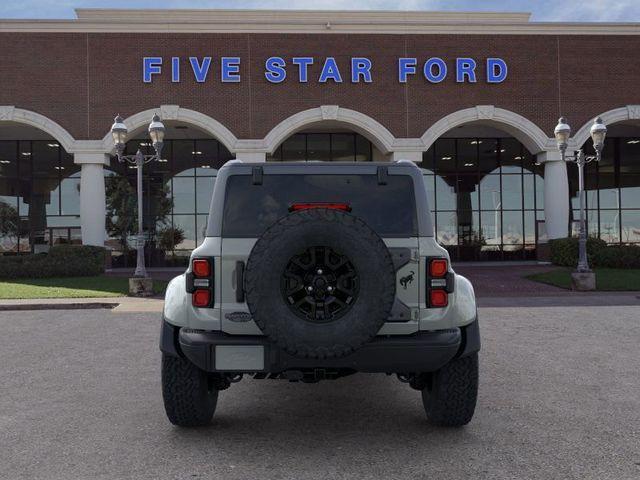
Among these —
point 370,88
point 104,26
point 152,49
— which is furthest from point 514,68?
point 104,26

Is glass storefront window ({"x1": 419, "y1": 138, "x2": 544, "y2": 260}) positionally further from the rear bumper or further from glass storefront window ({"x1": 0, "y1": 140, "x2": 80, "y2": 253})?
the rear bumper

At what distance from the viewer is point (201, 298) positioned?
401cm

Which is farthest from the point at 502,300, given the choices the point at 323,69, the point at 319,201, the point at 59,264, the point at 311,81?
the point at 59,264

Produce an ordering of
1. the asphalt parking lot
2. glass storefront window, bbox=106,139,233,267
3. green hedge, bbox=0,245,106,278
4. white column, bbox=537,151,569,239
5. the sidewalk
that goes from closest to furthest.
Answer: the asphalt parking lot
the sidewalk
green hedge, bbox=0,245,106,278
white column, bbox=537,151,569,239
glass storefront window, bbox=106,139,233,267

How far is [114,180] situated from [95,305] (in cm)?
1712

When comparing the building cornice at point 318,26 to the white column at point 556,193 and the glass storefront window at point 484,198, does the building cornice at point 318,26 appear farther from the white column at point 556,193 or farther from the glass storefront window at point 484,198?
the glass storefront window at point 484,198

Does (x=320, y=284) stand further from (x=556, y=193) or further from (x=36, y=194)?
(x=36, y=194)

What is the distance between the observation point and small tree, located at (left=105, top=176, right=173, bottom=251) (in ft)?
96.2

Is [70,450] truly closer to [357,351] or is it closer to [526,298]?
[357,351]

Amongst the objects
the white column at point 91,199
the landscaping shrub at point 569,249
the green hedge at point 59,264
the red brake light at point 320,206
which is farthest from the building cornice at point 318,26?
the red brake light at point 320,206

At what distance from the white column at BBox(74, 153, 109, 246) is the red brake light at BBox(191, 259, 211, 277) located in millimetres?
21104

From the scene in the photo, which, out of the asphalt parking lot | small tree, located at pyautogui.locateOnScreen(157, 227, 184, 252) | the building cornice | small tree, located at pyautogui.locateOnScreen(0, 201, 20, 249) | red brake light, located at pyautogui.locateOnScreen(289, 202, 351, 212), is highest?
the building cornice

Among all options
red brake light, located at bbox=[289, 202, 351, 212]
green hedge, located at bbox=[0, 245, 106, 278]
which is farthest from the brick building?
red brake light, located at bbox=[289, 202, 351, 212]

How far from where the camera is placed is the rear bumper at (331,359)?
3.82 m
